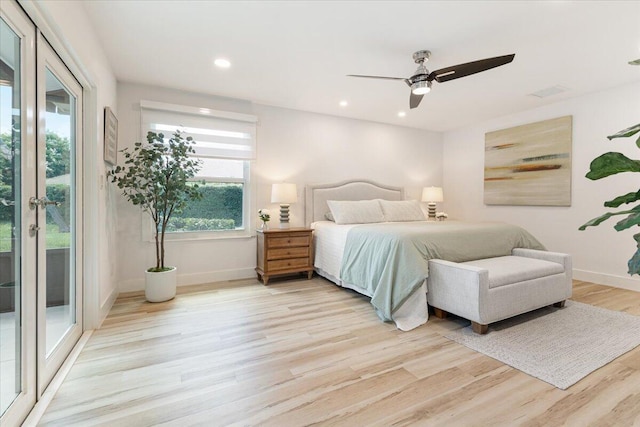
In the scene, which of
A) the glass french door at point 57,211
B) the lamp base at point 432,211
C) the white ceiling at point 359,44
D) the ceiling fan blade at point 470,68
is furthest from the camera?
the lamp base at point 432,211

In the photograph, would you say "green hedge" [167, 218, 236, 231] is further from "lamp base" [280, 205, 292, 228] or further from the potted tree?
"lamp base" [280, 205, 292, 228]

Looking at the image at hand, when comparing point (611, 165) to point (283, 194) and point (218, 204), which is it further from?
point (218, 204)

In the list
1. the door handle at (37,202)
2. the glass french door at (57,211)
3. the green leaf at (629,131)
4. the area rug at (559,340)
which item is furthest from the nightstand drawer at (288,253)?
the green leaf at (629,131)

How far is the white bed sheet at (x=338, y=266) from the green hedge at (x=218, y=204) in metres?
1.11

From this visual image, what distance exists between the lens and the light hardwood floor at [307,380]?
1510 mm

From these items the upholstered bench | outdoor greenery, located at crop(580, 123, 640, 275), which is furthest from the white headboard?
outdoor greenery, located at crop(580, 123, 640, 275)

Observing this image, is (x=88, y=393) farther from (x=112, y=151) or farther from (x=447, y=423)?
(x=112, y=151)

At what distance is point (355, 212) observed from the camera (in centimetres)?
425

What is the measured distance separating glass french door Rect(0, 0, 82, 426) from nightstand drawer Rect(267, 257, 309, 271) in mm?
2112

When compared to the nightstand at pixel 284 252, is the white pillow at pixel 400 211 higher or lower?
higher

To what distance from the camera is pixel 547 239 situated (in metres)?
4.32

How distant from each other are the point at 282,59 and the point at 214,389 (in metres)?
2.80

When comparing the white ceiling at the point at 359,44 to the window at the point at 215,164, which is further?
the window at the point at 215,164

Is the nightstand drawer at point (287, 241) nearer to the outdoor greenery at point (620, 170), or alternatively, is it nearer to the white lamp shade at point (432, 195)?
the white lamp shade at point (432, 195)
